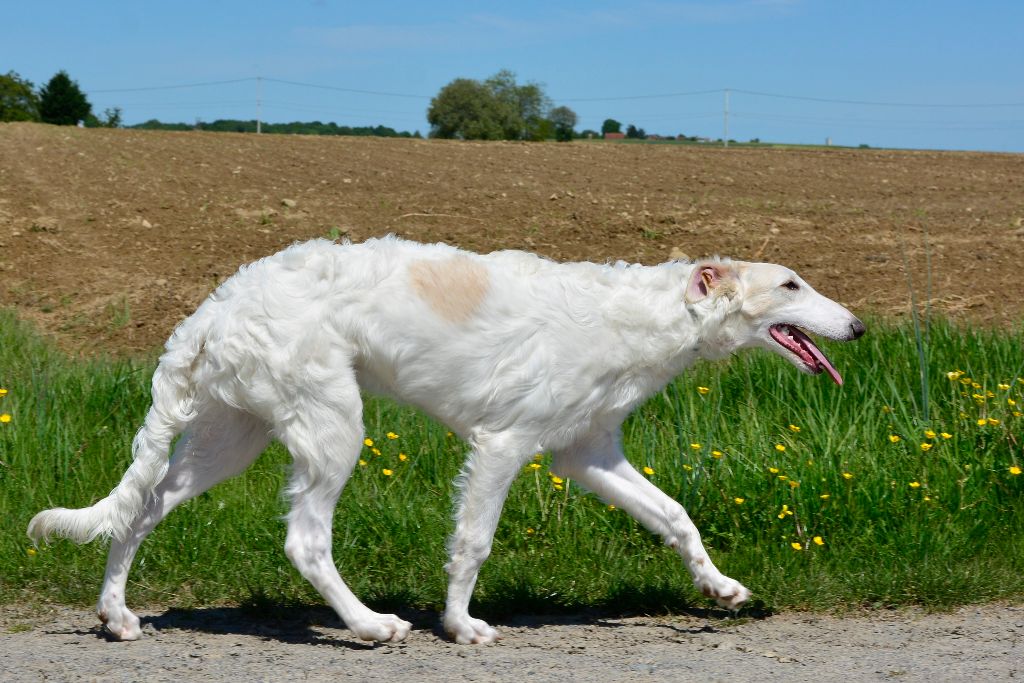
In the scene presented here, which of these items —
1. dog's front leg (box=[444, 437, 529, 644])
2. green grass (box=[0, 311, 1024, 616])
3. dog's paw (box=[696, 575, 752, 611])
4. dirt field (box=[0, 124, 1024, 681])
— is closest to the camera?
dirt field (box=[0, 124, 1024, 681])

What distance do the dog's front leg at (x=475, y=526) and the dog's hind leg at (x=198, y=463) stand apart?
0.98 meters

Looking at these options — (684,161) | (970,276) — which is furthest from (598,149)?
(970,276)

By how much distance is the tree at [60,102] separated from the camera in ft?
138

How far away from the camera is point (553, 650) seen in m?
4.80

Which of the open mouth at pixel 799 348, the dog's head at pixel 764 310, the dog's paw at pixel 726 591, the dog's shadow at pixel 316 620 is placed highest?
the dog's head at pixel 764 310

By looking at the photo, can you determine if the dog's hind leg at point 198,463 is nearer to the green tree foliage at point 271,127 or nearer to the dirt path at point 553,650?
the dirt path at point 553,650

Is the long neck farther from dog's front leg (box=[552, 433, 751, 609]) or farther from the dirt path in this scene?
the dirt path

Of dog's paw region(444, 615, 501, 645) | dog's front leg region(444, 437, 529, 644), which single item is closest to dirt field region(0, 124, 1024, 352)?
dog's front leg region(444, 437, 529, 644)

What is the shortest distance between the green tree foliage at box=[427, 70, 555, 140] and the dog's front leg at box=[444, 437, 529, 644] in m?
47.8

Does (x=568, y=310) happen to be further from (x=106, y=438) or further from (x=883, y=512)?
(x=106, y=438)

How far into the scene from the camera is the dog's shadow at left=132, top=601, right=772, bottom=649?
16.7 feet

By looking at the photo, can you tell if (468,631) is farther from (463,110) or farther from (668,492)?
(463,110)

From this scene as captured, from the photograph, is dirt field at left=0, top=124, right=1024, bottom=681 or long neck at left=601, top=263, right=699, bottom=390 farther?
long neck at left=601, top=263, right=699, bottom=390

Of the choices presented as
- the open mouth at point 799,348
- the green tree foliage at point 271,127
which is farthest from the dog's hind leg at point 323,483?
the green tree foliage at point 271,127
